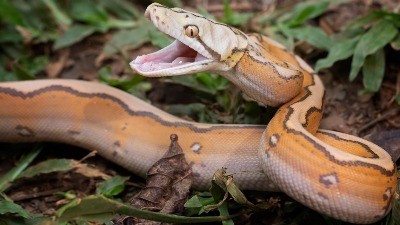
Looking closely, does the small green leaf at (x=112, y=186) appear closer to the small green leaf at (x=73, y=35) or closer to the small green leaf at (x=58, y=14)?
the small green leaf at (x=73, y=35)

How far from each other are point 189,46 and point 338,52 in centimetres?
205

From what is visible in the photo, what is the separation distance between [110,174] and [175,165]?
920mm

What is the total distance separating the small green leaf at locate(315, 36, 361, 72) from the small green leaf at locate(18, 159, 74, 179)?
8.85ft

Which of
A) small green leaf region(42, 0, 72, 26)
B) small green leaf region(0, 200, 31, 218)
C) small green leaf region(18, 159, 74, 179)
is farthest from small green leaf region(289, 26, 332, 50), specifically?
small green leaf region(0, 200, 31, 218)

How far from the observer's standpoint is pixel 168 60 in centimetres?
459

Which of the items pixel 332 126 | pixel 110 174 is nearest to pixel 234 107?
pixel 332 126

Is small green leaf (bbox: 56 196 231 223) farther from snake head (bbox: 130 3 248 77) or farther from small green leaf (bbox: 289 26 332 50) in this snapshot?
small green leaf (bbox: 289 26 332 50)

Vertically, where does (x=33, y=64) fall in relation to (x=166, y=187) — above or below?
above

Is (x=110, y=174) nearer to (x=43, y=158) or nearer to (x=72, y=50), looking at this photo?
(x=43, y=158)

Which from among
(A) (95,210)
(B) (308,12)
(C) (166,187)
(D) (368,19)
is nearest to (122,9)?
(B) (308,12)

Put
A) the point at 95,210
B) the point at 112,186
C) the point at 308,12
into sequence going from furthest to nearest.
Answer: the point at 308,12, the point at 112,186, the point at 95,210

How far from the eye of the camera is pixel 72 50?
269 inches

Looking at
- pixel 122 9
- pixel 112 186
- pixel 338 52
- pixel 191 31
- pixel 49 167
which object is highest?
pixel 191 31

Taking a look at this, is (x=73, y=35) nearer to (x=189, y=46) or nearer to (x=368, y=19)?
(x=189, y=46)
